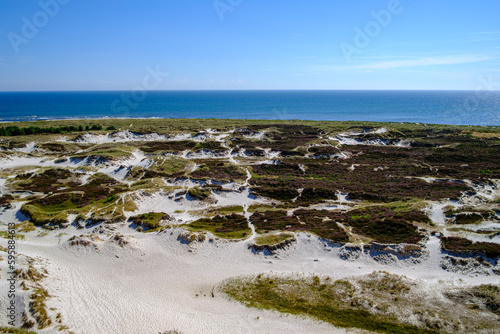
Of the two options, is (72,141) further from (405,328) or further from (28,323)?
(405,328)

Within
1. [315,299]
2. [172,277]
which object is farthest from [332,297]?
[172,277]

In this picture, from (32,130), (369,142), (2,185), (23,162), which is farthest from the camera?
(369,142)

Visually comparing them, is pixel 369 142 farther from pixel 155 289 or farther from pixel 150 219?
pixel 155 289

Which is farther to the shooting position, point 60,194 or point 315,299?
point 60,194

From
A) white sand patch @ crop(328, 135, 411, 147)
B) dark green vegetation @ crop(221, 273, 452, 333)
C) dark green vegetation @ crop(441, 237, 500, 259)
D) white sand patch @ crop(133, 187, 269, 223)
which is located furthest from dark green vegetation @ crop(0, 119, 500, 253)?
dark green vegetation @ crop(221, 273, 452, 333)

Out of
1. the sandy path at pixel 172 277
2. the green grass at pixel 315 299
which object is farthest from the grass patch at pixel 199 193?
the green grass at pixel 315 299

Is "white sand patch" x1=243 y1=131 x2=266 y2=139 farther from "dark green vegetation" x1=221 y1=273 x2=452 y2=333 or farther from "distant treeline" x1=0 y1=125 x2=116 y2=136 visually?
"dark green vegetation" x1=221 y1=273 x2=452 y2=333

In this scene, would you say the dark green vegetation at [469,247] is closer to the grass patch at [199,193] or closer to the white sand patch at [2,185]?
the grass patch at [199,193]
